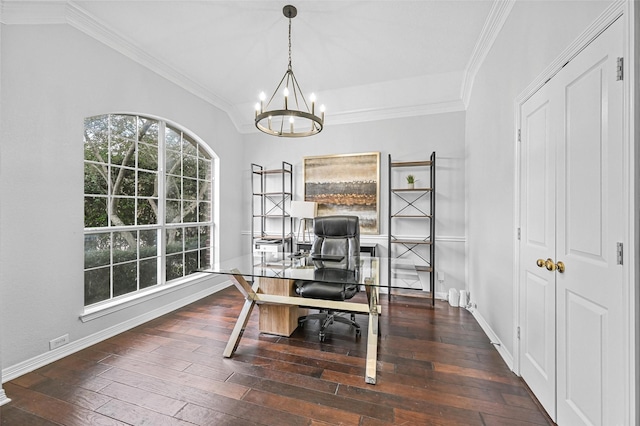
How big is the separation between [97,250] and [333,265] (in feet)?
7.62

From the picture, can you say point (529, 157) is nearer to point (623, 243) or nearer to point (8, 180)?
point (623, 243)

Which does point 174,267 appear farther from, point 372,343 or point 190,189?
point 372,343

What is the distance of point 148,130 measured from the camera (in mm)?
3223

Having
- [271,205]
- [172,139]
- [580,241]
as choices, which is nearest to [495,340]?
[580,241]

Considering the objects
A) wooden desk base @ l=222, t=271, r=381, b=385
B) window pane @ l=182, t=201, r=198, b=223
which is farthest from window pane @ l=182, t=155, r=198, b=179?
wooden desk base @ l=222, t=271, r=381, b=385

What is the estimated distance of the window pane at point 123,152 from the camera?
112 inches

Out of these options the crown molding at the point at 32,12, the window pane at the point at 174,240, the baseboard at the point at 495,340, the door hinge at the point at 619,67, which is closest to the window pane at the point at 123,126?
the crown molding at the point at 32,12

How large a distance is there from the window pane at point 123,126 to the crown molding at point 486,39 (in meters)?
3.67

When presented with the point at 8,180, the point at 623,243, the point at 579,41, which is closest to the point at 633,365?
the point at 623,243

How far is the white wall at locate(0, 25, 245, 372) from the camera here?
78.0 inches

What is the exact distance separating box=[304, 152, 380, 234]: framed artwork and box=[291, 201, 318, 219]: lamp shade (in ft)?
1.88

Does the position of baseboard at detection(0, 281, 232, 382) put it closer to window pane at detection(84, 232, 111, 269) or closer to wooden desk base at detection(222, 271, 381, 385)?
window pane at detection(84, 232, 111, 269)

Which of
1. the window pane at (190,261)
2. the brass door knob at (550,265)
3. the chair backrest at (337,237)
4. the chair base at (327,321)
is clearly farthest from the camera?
the window pane at (190,261)

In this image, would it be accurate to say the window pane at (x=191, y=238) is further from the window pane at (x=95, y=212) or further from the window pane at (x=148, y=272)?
the window pane at (x=95, y=212)
